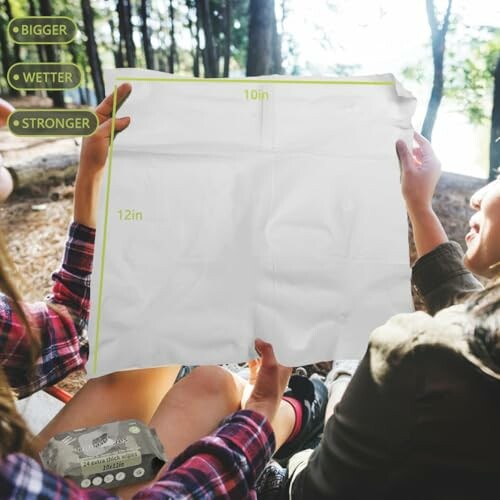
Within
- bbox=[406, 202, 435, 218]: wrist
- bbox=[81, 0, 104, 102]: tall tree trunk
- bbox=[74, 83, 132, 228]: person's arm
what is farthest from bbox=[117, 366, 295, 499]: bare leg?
bbox=[81, 0, 104, 102]: tall tree trunk

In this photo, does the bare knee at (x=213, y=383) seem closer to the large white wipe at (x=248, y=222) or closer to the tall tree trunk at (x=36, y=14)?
the large white wipe at (x=248, y=222)

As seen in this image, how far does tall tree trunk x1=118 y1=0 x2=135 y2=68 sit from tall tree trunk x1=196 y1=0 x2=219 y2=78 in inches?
4.9

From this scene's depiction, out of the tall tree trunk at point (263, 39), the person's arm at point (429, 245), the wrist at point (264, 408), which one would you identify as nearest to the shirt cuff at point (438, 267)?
the person's arm at point (429, 245)

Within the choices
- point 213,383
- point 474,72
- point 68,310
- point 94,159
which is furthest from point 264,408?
point 474,72

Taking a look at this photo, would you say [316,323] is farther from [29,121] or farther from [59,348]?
[29,121]

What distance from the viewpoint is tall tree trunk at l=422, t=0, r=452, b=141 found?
0.91 meters

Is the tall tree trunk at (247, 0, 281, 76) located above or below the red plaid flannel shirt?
above

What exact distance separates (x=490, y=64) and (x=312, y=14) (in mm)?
345

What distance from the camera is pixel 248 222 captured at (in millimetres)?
807

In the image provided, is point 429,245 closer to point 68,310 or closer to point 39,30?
Result: point 68,310

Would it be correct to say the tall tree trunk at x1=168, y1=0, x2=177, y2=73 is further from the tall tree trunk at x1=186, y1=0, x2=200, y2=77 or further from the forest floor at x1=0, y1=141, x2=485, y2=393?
the forest floor at x1=0, y1=141, x2=485, y2=393

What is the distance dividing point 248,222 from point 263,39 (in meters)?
0.35

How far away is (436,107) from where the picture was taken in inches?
37.6

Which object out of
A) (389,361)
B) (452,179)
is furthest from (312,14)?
(389,361)
